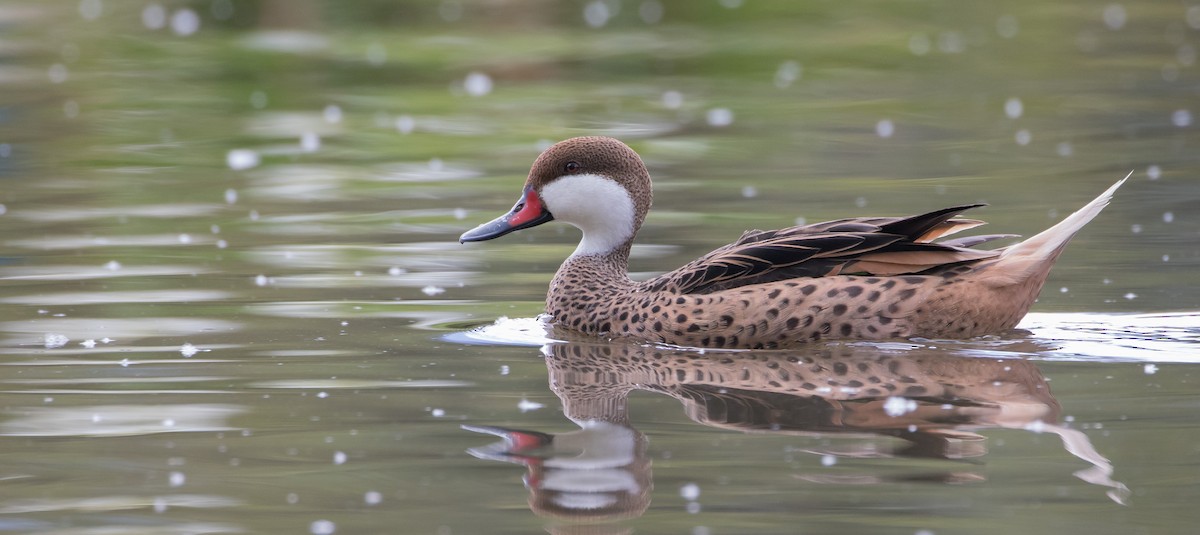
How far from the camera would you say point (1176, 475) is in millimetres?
5559

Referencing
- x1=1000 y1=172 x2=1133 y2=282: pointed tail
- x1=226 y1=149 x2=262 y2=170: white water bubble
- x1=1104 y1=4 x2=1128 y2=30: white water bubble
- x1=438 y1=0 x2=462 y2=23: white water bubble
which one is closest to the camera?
x1=1000 y1=172 x2=1133 y2=282: pointed tail

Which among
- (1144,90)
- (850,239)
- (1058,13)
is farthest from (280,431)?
(1058,13)

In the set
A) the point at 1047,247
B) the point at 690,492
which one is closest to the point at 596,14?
the point at 1047,247

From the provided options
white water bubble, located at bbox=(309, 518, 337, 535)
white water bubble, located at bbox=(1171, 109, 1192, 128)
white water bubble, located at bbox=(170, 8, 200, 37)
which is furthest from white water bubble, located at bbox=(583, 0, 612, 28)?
white water bubble, located at bbox=(309, 518, 337, 535)

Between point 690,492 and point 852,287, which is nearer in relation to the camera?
point 690,492

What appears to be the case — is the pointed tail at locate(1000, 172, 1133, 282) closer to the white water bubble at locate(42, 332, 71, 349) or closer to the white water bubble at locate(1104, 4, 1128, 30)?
the white water bubble at locate(42, 332, 71, 349)

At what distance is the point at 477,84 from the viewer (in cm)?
1841

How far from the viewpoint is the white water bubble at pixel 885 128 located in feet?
47.8

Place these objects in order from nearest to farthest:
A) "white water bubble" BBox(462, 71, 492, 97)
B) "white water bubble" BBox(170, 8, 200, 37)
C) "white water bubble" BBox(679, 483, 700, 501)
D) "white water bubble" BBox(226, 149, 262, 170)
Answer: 1. "white water bubble" BBox(679, 483, 700, 501)
2. "white water bubble" BBox(226, 149, 262, 170)
3. "white water bubble" BBox(462, 71, 492, 97)
4. "white water bubble" BBox(170, 8, 200, 37)

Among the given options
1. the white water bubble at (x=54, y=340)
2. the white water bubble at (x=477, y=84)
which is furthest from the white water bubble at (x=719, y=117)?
the white water bubble at (x=54, y=340)

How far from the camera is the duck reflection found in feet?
18.5

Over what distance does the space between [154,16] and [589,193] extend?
16322 mm

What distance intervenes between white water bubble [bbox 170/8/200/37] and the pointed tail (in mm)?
15948

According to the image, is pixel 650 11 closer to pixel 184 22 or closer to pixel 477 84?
pixel 477 84
